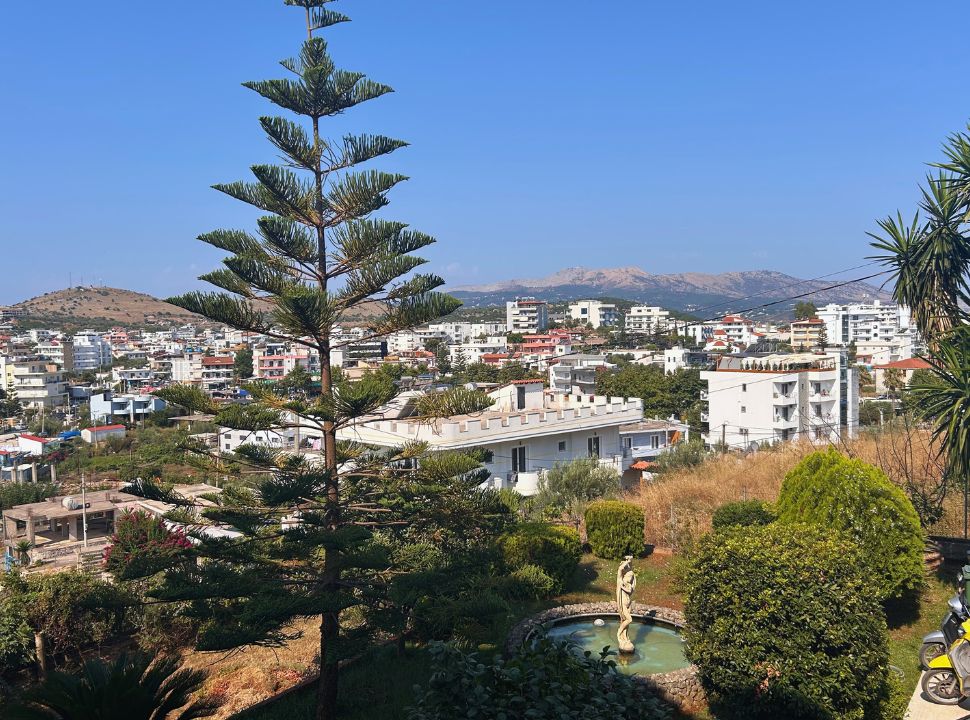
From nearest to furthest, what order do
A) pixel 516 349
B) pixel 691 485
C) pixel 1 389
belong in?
pixel 691 485
pixel 1 389
pixel 516 349

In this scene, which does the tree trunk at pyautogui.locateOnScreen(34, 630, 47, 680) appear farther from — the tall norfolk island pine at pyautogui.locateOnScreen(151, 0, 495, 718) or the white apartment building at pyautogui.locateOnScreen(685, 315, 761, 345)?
the white apartment building at pyautogui.locateOnScreen(685, 315, 761, 345)

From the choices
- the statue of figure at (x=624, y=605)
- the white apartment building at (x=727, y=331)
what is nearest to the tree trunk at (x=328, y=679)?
the statue of figure at (x=624, y=605)

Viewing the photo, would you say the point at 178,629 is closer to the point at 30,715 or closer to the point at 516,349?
the point at 30,715

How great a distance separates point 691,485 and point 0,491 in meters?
30.7

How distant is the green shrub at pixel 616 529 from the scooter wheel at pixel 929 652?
4.88m

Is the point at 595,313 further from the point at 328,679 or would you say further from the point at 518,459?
the point at 328,679

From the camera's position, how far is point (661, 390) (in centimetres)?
4506

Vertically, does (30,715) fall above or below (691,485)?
above

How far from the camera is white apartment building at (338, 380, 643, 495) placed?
16.0 metres

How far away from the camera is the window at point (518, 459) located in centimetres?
1775

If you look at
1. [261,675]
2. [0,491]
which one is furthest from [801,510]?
[0,491]

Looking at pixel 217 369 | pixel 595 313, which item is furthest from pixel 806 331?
pixel 217 369

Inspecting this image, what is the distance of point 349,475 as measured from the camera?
22.3ft

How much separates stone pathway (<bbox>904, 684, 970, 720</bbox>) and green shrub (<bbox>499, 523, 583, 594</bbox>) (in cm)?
440
